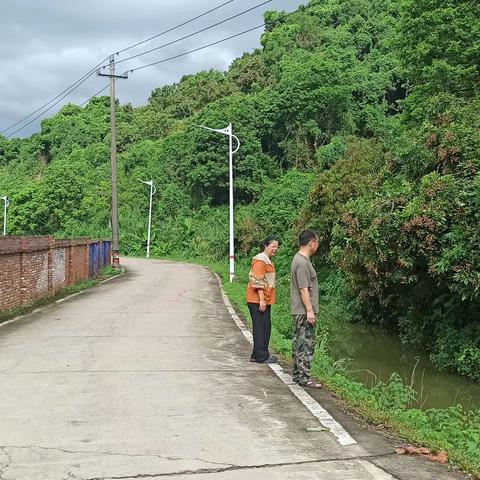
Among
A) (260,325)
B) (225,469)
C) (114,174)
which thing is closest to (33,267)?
(260,325)

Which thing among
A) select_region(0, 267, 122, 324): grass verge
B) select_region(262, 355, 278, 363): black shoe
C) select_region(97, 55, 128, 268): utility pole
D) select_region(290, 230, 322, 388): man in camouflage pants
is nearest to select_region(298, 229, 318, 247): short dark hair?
select_region(290, 230, 322, 388): man in camouflage pants

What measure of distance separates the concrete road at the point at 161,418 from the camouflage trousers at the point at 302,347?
0.95 feet

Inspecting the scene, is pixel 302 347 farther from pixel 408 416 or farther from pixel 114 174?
pixel 114 174

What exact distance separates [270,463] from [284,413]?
1478 mm

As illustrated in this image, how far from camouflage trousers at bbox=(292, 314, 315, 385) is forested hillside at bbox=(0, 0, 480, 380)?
4.97m

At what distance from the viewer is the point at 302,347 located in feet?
23.5

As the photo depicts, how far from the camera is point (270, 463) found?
14.7ft

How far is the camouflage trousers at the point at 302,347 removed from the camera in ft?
23.2

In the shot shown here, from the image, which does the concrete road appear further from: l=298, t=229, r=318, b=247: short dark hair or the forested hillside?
the forested hillside

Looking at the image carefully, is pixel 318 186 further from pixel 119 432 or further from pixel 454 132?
pixel 119 432

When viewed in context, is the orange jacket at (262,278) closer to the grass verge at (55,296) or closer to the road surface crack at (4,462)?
the road surface crack at (4,462)

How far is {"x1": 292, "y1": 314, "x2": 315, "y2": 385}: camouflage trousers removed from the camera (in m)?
7.07

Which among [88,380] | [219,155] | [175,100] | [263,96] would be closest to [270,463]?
[88,380]

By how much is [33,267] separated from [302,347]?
10802mm
